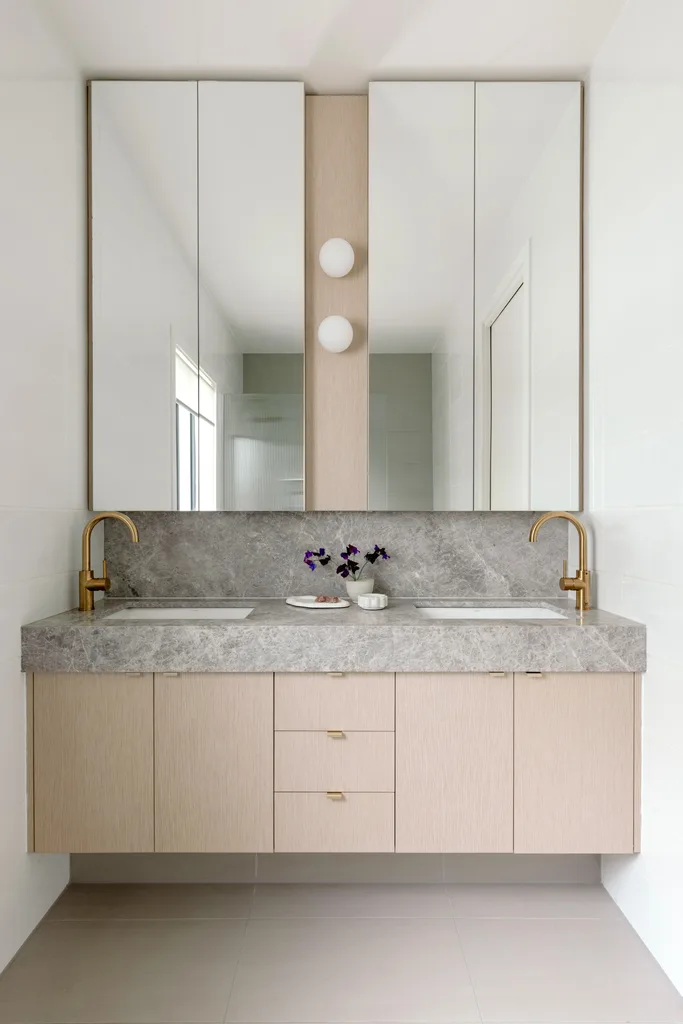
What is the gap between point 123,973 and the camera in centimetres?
169

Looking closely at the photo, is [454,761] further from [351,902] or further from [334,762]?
[351,902]

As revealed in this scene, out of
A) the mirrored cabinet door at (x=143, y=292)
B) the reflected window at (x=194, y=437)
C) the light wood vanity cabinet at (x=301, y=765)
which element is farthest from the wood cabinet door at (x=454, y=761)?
the mirrored cabinet door at (x=143, y=292)

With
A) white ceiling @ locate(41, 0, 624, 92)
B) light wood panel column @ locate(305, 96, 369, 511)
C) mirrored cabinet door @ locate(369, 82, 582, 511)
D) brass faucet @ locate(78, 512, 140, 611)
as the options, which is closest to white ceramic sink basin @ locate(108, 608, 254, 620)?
brass faucet @ locate(78, 512, 140, 611)

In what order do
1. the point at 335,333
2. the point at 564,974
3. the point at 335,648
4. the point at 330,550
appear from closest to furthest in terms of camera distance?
the point at 564,974 < the point at 335,648 < the point at 335,333 < the point at 330,550

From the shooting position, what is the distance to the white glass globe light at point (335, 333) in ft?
7.36

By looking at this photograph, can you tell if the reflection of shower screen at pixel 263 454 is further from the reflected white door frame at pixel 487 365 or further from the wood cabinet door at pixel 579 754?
the wood cabinet door at pixel 579 754

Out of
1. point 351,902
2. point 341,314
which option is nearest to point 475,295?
point 341,314

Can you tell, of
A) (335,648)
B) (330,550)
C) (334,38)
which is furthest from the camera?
(330,550)

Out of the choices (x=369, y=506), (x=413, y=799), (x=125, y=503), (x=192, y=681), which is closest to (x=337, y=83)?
(x=369, y=506)

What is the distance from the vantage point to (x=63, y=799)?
1819 mm

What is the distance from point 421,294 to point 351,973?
77.1 inches

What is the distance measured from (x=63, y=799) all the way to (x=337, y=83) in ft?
7.59

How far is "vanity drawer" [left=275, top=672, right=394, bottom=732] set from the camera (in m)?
1.82

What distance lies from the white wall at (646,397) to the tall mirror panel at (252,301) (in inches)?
37.2
